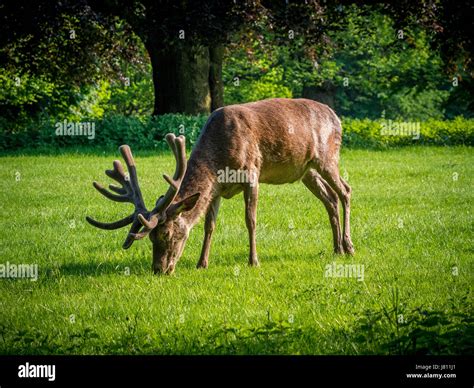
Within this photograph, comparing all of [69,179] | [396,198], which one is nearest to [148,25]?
[69,179]

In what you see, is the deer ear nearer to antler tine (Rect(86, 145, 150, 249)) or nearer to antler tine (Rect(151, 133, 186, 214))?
antler tine (Rect(151, 133, 186, 214))

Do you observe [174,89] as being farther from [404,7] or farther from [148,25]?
[404,7]

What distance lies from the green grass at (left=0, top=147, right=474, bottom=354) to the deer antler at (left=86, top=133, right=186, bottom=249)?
61 centimetres

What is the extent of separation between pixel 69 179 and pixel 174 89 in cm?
806

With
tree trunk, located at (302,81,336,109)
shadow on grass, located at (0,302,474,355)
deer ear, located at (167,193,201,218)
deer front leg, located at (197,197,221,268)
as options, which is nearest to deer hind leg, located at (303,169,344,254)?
deer front leg, located at (197,197,221,268)

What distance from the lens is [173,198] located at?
873 cm

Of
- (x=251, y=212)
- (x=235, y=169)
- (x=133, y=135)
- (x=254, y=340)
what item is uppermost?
(x=133, y=135)

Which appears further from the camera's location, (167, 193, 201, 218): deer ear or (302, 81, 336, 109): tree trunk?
(302, 81, 336, 109): tree trunk

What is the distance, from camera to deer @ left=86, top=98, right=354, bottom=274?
28.9ft

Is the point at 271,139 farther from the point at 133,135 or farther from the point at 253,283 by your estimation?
the point at 133,135

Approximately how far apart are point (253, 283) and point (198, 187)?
1.32 m

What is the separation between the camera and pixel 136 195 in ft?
29.3

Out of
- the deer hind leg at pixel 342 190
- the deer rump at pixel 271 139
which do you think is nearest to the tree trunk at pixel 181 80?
the deer rump at pixel 271 139

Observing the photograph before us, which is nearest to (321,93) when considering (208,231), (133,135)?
(133,135)
